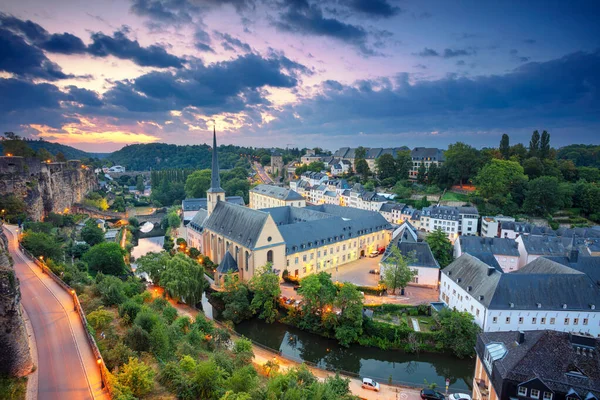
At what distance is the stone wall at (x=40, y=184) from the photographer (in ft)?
147

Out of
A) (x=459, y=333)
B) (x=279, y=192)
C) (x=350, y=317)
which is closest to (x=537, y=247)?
(x=459, y=333)

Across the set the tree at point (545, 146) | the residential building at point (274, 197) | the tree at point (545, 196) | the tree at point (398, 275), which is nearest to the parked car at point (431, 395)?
the tree at point (398, 275)

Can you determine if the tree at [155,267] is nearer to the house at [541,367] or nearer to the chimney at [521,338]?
the house at [541,367]

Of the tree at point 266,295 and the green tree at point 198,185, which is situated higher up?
the green tree at point 198,185

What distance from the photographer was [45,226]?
40562 mm

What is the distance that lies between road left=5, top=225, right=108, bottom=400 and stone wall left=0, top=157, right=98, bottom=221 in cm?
2723

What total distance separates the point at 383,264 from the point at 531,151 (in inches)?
2140

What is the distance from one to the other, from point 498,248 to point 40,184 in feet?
222

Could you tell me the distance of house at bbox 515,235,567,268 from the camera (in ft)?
132

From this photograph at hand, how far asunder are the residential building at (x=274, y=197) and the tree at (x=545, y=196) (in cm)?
4131

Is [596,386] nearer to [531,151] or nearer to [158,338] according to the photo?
[158,338]

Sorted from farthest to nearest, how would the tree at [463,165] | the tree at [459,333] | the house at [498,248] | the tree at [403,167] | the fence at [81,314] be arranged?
the tree at [403,167] < the tree at [463,165] < the house at [498,248] < the tree at [459,333] < the fence at [81,314]

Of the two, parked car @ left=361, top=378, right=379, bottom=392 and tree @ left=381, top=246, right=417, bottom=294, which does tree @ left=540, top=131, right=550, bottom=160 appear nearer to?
tree @ left=381, top=246, right=417, bottom=294

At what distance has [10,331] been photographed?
14.2 metres
